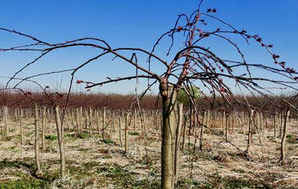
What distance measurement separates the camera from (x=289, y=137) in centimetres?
1314

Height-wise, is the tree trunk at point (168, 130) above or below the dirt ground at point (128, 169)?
above

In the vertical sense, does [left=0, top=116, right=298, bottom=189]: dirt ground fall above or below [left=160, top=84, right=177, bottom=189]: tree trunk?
below

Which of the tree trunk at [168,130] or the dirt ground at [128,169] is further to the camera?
the dirt ground at [128,169]

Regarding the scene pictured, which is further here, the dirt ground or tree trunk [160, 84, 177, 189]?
the dirt ground

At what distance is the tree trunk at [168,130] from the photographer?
1.56m

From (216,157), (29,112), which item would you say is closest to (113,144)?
(216,157)

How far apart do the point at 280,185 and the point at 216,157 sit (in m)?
2.56

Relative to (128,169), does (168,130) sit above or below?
above

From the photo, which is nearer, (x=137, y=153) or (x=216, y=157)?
(x=216, y=157)

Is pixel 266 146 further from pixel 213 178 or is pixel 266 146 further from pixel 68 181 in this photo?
pixel 68 181

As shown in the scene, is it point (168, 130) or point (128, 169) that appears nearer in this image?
point (168, 130)

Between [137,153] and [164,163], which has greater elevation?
[164,163]

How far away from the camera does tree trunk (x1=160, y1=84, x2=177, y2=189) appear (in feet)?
5.11

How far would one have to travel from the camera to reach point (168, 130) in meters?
1.59
